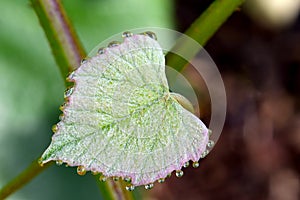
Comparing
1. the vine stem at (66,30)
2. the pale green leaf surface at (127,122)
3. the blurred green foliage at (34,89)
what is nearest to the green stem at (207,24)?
the vine stem at (66,30)

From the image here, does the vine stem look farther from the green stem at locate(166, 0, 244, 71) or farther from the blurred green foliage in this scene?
the blurred green foliage

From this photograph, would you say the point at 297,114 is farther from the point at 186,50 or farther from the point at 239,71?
the point at 186,50

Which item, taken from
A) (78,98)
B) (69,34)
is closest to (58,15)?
(69,34)

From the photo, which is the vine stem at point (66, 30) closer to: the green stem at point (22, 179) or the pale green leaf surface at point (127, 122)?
the green stem at point (22, 179)

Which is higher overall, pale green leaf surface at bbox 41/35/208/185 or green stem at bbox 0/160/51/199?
pale green leaf surface at bbox 41/35/208/185

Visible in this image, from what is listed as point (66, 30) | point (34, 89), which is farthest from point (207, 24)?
point (34, 89)

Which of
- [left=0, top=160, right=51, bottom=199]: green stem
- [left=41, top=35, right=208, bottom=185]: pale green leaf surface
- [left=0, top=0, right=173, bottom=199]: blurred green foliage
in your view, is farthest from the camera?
[left=0, top=0, right=173, bottom=199]: blurred green foliage

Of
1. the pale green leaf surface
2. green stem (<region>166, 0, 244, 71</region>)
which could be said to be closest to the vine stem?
green stem (<region>166, 0, 244, 71</region>)
